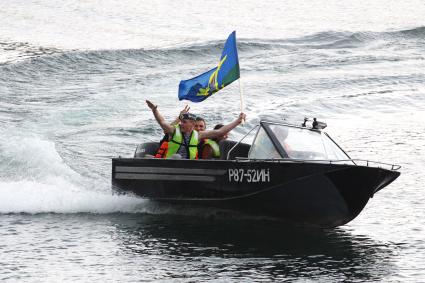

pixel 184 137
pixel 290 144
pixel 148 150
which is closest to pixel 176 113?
pixel 148 150

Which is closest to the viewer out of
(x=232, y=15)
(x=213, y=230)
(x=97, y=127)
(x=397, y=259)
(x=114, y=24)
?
(x=397, y=259)

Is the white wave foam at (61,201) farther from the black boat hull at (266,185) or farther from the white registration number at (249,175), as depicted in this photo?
the white registration number at (249,175)

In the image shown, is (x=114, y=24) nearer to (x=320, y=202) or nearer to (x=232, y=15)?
(x=232, y=15)

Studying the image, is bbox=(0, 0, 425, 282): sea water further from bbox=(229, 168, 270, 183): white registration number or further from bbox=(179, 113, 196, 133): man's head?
bbox=(179, 113, 196, 133): man's head

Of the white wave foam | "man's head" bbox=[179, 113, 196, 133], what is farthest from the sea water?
"man's head" bbox=[179, 113, 196, 133]

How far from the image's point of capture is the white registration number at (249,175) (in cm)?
1786

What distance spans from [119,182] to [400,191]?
21.3ft

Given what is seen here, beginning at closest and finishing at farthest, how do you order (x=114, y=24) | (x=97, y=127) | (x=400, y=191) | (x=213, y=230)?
(x=213, y=230) < (x=400, y=191) < (x=97, y=127) < (x=114, y=24)

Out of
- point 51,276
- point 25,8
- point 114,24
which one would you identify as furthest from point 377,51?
point 51,276

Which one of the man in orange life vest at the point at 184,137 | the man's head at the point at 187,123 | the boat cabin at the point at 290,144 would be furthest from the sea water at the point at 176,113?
the man's head at the point at 187,123

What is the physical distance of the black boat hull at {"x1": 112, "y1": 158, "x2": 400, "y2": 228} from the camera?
57.4 ft

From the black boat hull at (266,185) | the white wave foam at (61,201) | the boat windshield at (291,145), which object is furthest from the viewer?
the white wave foam at (61,201)

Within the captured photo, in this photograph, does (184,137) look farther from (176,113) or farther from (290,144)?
(176,113)

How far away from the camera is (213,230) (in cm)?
1872
